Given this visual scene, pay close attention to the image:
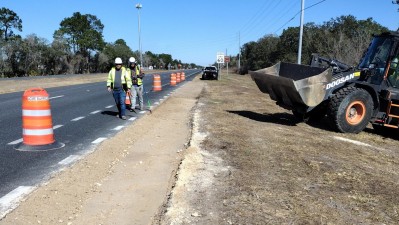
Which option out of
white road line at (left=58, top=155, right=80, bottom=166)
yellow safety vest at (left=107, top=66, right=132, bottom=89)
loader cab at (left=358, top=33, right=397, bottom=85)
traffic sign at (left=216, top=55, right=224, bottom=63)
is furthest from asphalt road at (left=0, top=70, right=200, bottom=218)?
traffic sign at (left=216, top=55, right=224, bottom=63)

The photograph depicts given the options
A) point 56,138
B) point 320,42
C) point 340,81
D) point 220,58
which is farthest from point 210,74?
point 56,138

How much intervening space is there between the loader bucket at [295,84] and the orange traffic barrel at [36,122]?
5.97 meters

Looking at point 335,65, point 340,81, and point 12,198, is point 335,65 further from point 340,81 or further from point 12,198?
point 12,198

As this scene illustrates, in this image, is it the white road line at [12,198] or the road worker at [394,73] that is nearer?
the white road line at [12,198]

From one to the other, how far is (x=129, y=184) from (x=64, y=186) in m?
0.90

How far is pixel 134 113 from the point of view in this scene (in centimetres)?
1452

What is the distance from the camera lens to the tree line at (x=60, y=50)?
82.2 metres

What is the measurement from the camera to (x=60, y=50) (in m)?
96.2

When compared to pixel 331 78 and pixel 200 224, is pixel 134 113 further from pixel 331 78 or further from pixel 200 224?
pixel 200 224

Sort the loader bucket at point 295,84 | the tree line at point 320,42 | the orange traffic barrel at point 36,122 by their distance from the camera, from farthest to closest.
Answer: the tree line at point 320,42 < the loader bucket at point 295,84 < the orange traffic barrel at point 36,122

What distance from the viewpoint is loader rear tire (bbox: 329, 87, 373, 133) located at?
420 inches

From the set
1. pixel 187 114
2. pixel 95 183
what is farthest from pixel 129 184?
pixel 187 114

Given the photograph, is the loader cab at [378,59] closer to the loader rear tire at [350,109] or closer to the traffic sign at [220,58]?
the loader rear tire at [350,109]

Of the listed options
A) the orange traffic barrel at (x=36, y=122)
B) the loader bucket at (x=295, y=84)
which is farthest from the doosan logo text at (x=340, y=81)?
the orange traffic barrel at (x=36, y=122)
